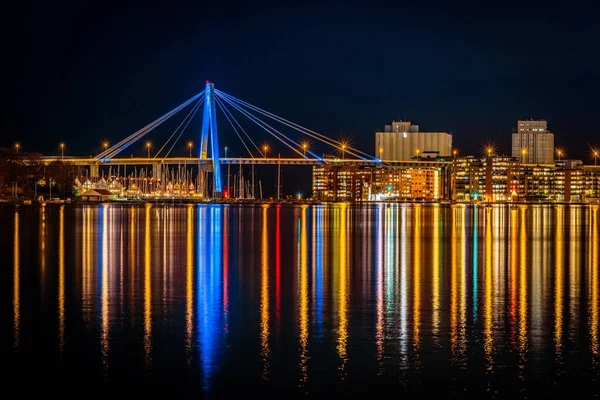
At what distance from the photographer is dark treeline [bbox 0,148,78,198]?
240 feet

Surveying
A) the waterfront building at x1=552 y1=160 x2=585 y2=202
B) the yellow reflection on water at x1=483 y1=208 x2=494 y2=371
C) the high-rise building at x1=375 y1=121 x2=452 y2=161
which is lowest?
the yellow reflection on water at x1=483 y1=208 x2=494 y2=371

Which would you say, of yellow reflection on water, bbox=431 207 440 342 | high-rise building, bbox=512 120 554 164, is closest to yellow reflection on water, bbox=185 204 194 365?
yellow reflection on water, bbox=431 207 440 342

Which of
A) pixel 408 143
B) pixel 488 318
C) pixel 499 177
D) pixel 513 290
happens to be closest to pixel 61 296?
pixel 488 318

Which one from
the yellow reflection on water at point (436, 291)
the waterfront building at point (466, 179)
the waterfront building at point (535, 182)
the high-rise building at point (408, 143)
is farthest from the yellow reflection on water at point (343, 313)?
the high-rise building at point (408, 143)

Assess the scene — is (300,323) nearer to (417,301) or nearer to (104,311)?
(417,301)

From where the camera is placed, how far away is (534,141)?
160 m

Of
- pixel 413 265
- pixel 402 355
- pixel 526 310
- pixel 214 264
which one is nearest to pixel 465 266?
pixel 413 265

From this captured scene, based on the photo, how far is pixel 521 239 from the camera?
25.9 metres

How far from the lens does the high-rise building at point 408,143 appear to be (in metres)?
152

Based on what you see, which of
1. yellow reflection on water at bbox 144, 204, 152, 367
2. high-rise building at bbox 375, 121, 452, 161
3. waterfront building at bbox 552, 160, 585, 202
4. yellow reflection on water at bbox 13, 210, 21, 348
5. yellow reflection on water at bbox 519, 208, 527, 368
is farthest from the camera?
high-rise building at bbox 375, 121, 452, 161

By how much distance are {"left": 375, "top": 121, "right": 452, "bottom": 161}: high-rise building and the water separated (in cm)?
13427

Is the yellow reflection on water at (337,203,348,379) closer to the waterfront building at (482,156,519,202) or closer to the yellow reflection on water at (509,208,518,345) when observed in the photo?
the yellow reflection on water at (509,208,518,345)

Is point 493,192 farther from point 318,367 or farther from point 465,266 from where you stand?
point 318,367

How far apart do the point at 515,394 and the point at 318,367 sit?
1671 mm
